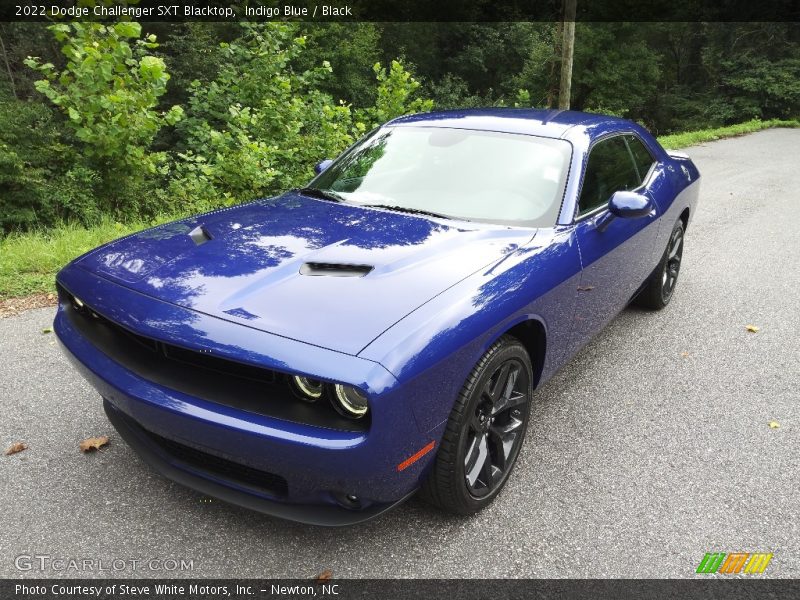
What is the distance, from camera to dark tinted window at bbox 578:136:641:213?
10.4ft

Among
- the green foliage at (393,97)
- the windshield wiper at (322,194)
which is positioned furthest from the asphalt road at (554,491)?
the green foliage at (393,97)

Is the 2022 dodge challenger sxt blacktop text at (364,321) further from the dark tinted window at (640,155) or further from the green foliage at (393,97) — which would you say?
A: the green foliage at (393,97)

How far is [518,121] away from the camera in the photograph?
3.53 metres

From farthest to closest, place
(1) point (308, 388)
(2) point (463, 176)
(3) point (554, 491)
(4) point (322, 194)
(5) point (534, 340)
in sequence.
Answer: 1. (4) point (322, 194)
2. (2) point (463, 176)
3. (5) point (534, 340)
4. (3) point (554, 491)
5. (1) point (308, 388)

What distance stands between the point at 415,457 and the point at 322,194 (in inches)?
71.2

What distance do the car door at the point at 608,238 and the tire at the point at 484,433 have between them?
0.63 metres

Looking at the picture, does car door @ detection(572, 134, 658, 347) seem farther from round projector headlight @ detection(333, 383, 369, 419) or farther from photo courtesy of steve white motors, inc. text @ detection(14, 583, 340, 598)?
photo courtesy of steve white motors, inc. text @ detection(14, 583, 340, 598)

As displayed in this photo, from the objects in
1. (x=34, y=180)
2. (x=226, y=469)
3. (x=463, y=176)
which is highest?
(x=463, y=176)

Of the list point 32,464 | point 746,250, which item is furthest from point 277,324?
point 746,250

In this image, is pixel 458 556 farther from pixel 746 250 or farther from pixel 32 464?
pixel 746 250

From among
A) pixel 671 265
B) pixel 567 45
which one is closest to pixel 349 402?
pixel 671 265

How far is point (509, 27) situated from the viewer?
3903 cm

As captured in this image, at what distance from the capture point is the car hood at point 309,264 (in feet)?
6.61

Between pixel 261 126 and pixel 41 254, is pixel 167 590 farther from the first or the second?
pixel 261 126
